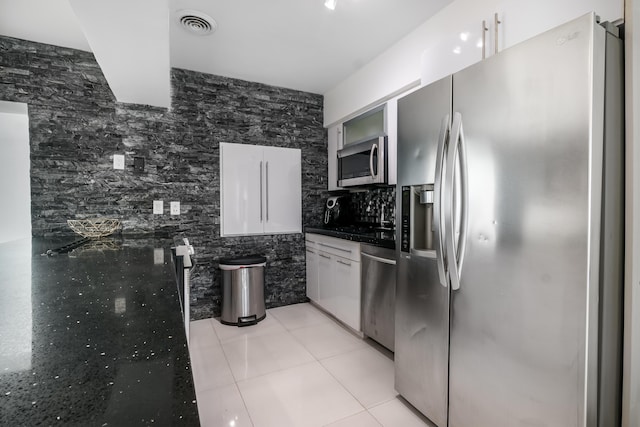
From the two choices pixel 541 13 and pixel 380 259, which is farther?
pixel 380 259

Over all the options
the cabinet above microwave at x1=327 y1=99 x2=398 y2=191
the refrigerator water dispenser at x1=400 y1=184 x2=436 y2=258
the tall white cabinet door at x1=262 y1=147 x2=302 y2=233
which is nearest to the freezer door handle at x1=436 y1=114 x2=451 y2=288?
the refrigerator water dispenser at x1=400 y1=184 x2=436 y2=258

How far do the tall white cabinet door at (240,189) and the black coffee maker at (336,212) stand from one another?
2.46 feet

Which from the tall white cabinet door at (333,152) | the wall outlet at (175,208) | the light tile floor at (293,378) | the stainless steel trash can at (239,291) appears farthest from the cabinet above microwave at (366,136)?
the wall outlet at (175,208)

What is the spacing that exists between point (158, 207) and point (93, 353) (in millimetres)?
2717

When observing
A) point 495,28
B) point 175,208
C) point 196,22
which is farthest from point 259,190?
point 495,28

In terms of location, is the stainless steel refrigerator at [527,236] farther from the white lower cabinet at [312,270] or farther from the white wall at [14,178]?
the white wall at [14,178]

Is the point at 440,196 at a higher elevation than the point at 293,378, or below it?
higher

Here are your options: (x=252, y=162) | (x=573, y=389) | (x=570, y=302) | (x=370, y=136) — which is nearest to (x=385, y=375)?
(x=573, y=389)

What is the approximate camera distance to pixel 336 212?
3.46 m

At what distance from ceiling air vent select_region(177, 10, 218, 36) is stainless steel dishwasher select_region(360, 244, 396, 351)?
2.07 meters

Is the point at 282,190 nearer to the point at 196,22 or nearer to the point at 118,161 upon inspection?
the point at 118,161

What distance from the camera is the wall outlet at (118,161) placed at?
2.76 metres

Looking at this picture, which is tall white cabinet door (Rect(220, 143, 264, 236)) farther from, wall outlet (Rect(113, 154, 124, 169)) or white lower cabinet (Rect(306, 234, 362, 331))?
wall outlet (Rect(113, 154, 124, 169))

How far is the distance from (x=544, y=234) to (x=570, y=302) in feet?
0.79
